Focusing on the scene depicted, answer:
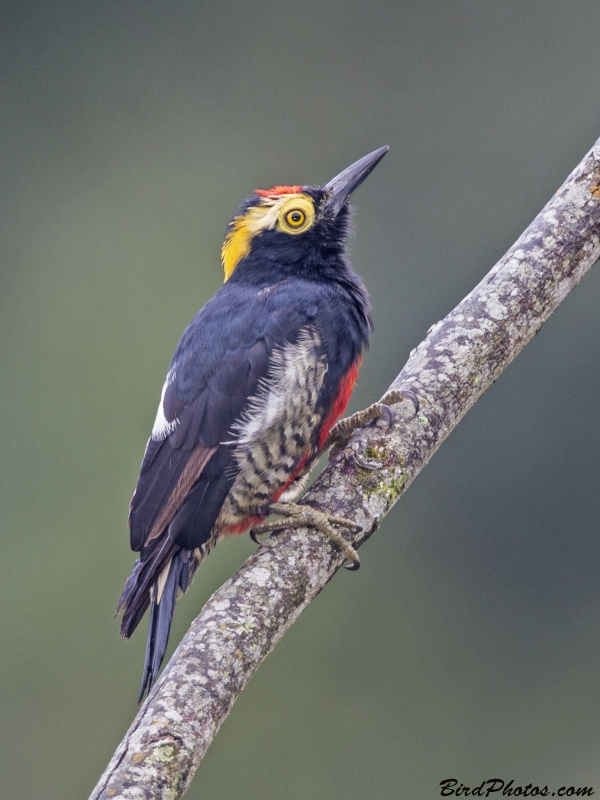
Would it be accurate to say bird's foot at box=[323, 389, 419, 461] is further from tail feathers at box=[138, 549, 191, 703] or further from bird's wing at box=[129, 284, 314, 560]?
tail feathers at box=[138, 549, 191, 703]

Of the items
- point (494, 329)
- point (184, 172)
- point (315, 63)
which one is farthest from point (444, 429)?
point (315, 63)

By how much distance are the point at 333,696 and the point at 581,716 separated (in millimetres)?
2416

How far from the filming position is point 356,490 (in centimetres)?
317

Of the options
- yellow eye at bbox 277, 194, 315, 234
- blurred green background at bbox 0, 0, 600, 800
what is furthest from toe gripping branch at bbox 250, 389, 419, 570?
blurred green background at bbox 0, 0, 600, 800

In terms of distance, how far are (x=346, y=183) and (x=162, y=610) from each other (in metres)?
1.88

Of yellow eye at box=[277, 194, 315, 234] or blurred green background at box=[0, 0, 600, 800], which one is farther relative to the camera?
blurred green background at box=[0, 0, 600, 800]

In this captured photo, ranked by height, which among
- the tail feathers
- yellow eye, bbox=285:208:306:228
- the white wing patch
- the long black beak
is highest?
the long black beak

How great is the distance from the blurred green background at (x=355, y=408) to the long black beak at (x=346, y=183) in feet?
13.7

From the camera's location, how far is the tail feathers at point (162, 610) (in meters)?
3.16

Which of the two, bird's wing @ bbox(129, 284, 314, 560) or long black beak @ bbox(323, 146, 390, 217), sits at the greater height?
long black beak @ bbox(323, 146, 390, 217)

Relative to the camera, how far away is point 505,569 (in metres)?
9.62

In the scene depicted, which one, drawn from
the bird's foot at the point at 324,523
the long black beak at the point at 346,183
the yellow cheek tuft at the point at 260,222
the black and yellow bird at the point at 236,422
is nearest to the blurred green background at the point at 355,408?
the yellow cheek tuft at the point at 260,222

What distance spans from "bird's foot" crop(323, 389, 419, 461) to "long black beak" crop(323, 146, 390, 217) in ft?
3.15

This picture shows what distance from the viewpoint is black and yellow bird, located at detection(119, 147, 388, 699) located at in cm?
334
